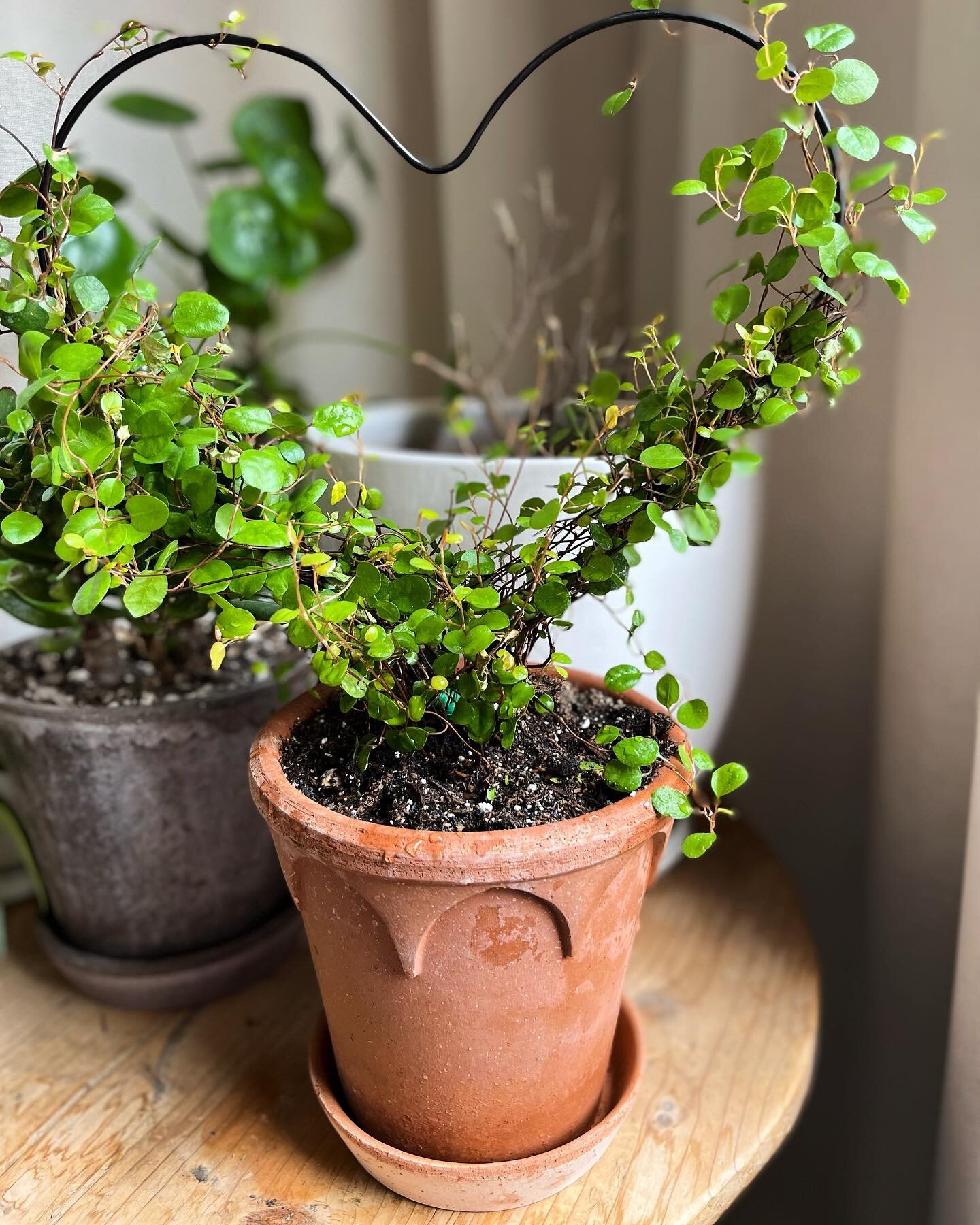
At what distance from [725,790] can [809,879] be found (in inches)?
22.9

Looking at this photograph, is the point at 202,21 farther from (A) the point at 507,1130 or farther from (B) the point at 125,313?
(A) the point at 507,1130

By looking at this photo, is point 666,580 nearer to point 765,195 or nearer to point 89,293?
point 765,195

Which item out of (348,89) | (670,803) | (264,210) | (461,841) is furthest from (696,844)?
(264,210)

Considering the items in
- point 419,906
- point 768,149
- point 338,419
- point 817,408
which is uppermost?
point 768,149

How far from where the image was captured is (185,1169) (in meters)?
0.64

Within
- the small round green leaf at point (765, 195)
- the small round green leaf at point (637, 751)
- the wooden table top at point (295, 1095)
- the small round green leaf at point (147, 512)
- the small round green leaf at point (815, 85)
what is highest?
the small round green leaf at point (815, 85)

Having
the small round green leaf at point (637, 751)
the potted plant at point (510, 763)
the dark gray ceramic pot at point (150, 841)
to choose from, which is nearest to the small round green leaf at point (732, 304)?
the potted plant at point (510, 763)

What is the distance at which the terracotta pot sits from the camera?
1.64 feet

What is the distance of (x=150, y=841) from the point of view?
29.7 inches

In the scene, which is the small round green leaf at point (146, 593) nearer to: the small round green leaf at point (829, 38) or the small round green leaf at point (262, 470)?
the small round green leaf at point (262, 470)

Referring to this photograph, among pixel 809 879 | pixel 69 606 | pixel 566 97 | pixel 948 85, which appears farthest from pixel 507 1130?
pixel 566 97

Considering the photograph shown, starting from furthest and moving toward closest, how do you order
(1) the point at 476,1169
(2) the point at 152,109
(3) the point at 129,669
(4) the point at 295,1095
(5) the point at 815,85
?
(2) the point at 152,109 → (3) the point at 129,669 → (4) the point at 295,1095 → (1) the point at 476,1169 → (5) the point at 815,85

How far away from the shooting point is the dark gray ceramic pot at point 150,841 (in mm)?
724

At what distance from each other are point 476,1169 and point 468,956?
15 centimetres
